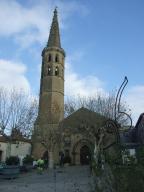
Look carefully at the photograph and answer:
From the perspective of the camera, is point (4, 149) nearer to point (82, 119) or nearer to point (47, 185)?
point (82, 119)

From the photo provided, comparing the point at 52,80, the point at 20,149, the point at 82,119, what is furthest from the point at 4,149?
the point at 82,119

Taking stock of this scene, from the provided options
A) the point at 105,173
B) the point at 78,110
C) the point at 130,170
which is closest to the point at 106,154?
the point at 105,173

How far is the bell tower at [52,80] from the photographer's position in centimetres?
5219

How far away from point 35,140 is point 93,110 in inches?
410

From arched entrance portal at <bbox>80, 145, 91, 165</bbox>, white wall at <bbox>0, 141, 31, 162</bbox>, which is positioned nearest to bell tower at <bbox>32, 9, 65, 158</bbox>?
white wall at <bbox>0, 141, 31, 162</bbox>

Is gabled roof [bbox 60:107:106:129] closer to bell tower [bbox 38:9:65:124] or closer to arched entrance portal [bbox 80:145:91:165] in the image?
arched entrance portal [bbox 80:145:91:165]

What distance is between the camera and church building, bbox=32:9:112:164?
141ft

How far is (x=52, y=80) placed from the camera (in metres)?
60.6

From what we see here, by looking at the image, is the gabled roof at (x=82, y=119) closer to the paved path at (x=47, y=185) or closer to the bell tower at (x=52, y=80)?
the bell tower at (x=52, y=80)

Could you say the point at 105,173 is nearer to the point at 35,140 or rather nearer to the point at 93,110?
the point at 93,110

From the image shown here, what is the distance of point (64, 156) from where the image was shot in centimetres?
5041

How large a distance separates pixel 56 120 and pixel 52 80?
50.1 feet


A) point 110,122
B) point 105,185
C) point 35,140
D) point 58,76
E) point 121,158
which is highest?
point 58,76

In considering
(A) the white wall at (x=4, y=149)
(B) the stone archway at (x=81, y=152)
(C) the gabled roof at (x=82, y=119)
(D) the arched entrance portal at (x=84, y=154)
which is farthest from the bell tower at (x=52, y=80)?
(D) the arched entrance portal at (x=84, y=154)
